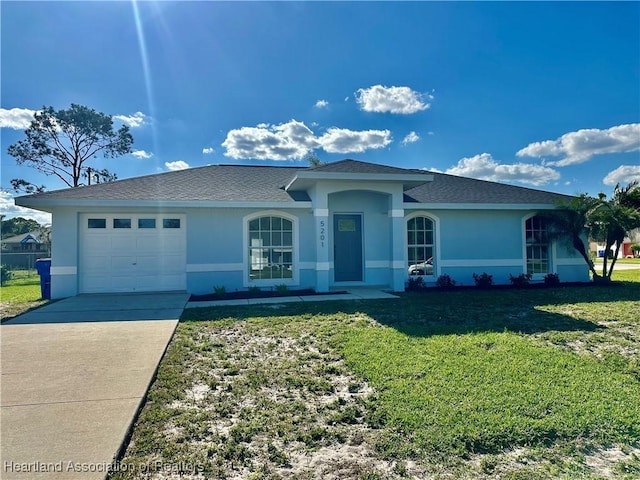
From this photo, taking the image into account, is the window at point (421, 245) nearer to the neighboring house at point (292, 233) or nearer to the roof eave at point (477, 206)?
the neighboring house at point (292, 233)

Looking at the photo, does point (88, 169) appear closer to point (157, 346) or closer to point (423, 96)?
point (423, 96)

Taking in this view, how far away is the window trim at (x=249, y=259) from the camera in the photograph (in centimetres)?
1184

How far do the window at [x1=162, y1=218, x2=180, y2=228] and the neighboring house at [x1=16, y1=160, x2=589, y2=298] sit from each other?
1.2 inches

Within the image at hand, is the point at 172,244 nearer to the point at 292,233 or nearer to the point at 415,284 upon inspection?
the point at 292,233

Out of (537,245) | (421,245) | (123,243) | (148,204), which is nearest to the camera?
(148,204)

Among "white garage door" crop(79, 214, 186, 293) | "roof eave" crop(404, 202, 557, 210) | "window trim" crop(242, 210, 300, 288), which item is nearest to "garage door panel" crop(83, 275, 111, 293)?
"white garage door" crop(79, 214, 186, 293)

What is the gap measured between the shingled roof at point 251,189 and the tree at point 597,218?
75 centimetres

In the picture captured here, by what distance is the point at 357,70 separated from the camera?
15086 millimetres

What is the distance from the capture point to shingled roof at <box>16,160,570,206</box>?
36.0 ft

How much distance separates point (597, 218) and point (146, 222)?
14781 millimetres

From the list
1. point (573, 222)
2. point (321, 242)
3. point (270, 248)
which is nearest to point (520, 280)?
point (573, 222)

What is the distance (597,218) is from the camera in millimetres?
12742

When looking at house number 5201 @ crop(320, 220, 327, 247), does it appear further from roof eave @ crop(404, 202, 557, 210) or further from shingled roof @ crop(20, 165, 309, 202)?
roof eave @ crop(404, 202, 557, 210)

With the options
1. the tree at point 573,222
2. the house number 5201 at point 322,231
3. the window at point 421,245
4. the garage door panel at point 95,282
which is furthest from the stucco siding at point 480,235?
the garage door panel at point 95,282
